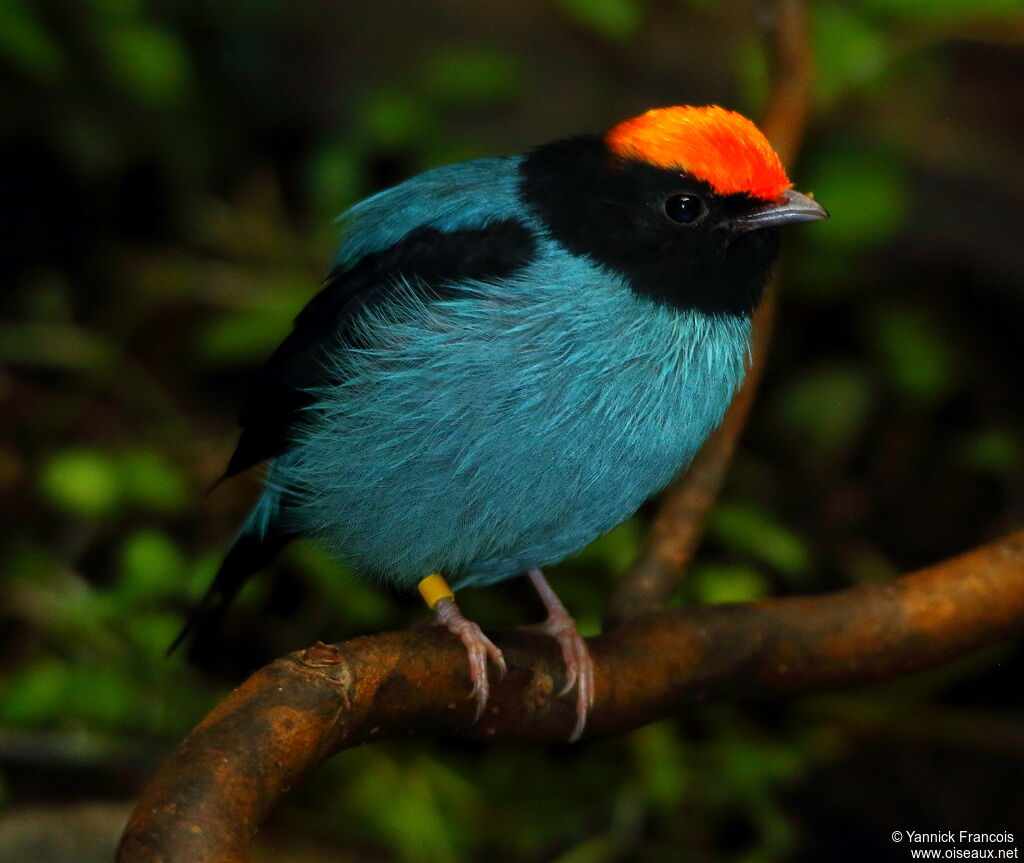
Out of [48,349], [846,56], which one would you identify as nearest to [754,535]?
[846,56]

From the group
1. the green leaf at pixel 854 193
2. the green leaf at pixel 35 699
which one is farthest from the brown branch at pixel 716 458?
the green leaf at pixel 35 699

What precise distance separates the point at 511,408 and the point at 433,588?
51 centimetres

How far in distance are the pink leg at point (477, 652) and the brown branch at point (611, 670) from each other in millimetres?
26

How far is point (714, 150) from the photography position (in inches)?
104

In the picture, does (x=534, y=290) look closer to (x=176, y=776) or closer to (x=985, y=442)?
(x=176, y=776)

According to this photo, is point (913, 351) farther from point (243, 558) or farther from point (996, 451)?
point (243, 558)

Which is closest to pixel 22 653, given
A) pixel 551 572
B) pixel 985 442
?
pixel 551 572

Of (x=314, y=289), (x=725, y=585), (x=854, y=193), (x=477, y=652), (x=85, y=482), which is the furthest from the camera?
(x=314, y=289)

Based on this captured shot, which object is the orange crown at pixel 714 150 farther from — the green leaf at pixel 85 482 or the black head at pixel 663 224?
the green leaf at pixel 85 482

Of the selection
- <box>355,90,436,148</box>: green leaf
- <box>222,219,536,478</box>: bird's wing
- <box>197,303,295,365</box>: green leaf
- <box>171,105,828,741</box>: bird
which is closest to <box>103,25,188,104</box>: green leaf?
<box>355,90,436,148</box>: green leaf

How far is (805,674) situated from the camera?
9.00 ft

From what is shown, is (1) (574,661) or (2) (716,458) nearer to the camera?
(1) (574,661)

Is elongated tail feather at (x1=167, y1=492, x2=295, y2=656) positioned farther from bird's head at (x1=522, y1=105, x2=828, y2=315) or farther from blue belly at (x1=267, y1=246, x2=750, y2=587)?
bird's head at (x1=522, y1=105, x2=828, y2=315)

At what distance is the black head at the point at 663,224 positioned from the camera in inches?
105
